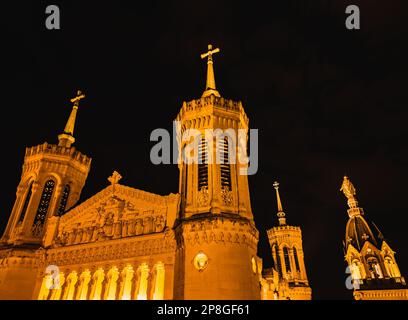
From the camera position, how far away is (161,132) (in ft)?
106

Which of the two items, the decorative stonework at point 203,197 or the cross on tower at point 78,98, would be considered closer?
the decorative stonework at point 203,197

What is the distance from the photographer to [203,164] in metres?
25.6

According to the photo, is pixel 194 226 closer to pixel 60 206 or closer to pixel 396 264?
pixel 60 206

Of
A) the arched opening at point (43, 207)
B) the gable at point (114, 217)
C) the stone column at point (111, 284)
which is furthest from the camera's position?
the arched opening at point (43, 207)

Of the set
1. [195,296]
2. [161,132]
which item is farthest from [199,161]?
[195,296]

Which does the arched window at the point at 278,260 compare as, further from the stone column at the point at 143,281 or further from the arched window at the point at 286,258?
the stone column at the point at 143,281

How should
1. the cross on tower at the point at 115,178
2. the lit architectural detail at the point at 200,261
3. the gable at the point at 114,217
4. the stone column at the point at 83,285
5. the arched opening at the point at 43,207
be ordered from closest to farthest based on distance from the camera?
the lit architectural detail at the point at 200,261, the stone column at the point at 83,285, the gable at the point at 114,217, the cross on tower at the point at 115,178, the arched opening at the point at 43,207

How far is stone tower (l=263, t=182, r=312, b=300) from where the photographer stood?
51.8m

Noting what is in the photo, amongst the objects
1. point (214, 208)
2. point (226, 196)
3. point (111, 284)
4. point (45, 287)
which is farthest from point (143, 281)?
point (45, 287)

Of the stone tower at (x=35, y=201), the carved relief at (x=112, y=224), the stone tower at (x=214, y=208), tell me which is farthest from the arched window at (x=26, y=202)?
the stone tower at (x=214, y=208)

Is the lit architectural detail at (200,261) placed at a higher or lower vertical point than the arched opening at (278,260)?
lower

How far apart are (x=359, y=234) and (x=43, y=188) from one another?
5555cm

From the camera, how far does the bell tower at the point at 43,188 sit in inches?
1150

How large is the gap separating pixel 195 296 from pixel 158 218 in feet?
22.7
